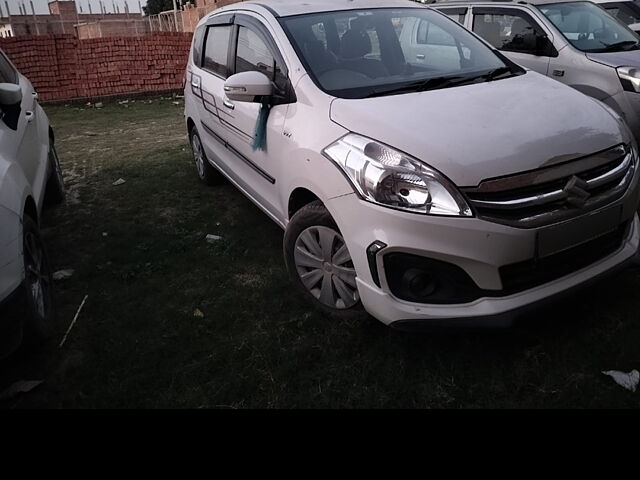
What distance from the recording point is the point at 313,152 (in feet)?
8.46

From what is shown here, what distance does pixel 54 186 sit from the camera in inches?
187

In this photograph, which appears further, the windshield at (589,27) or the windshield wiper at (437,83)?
the windshield at (589,27)

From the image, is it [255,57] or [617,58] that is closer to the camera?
[255,57]

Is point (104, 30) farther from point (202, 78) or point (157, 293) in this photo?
point (157, 293)

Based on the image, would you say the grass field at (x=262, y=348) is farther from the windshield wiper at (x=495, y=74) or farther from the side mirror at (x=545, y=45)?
the side mirror at (x=545, y=45)

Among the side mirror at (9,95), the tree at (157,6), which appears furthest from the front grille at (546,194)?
the tree at (157,6)

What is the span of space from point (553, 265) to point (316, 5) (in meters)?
2.32

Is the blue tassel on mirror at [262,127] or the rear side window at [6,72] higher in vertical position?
the rear side window at [6,72]

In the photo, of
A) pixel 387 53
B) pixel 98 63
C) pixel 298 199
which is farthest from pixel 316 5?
pixel 98 63

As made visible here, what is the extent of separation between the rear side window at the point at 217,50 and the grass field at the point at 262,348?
53.5 inches

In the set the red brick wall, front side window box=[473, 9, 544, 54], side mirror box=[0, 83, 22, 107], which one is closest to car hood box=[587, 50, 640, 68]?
front side window box=[473, 9, 544, 54]

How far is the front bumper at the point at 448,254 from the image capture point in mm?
2096

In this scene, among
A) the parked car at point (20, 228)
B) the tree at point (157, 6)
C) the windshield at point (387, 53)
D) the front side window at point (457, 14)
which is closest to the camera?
the parked car at point (20, 228)

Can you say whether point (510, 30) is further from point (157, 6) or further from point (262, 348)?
point (157, 6)
